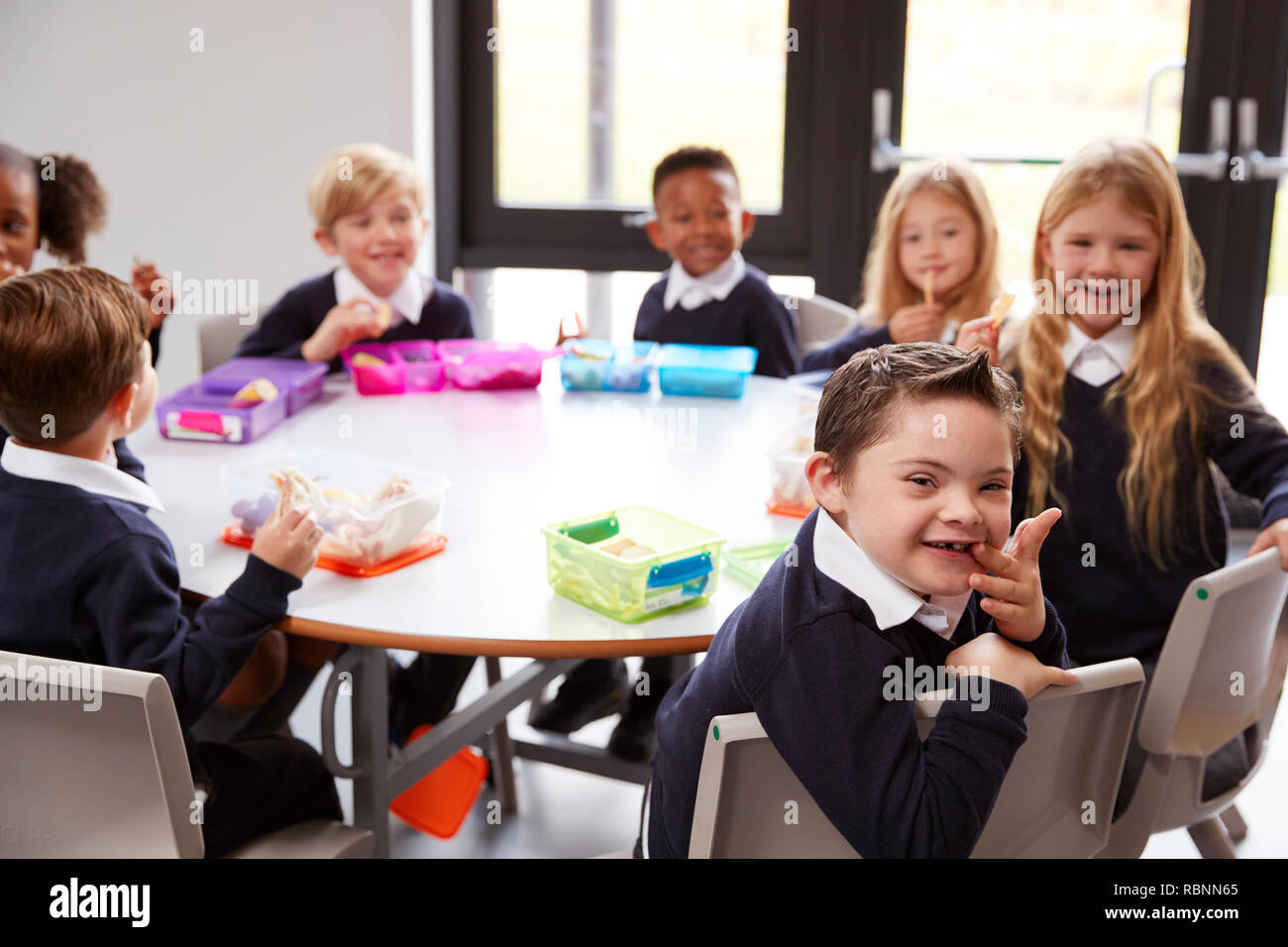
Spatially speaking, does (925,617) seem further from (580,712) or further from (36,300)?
(580,712)

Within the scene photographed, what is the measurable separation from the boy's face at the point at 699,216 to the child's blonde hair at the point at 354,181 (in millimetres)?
566

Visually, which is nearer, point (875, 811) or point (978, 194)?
point (875, 811)

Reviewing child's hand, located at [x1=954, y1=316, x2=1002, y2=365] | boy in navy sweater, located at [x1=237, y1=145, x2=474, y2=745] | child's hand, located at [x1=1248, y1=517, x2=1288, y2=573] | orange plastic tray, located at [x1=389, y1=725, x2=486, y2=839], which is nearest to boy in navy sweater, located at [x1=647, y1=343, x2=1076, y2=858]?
child's hand, located at [x1=1248, y1=517, x2=1288, y2=573]

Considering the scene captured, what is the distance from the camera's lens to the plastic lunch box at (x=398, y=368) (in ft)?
8.10

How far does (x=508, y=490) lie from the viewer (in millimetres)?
1922

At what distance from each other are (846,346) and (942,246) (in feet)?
0.95

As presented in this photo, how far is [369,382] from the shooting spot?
Answer: 2.47 meters

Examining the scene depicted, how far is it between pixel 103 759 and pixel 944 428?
857 millimetres

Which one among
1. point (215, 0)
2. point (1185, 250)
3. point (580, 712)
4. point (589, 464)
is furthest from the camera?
point (215, 0)

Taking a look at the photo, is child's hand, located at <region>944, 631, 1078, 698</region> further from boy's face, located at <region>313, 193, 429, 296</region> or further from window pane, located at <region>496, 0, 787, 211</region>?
window pane, located at <region>496, 0, 787, 211</region>

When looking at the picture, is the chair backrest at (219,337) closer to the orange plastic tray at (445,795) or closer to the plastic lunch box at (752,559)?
the orange plastic tray at (445,795)

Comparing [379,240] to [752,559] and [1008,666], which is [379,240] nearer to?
[752,559]

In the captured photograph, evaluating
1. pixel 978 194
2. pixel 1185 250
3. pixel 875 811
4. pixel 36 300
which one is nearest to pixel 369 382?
pixel 36 300

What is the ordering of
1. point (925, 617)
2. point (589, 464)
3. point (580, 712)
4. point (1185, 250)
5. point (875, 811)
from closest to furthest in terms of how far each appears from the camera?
point (875, 811) < point (925, 617) < point (1185, 250) < point (589, 464) < point (580, 712)
